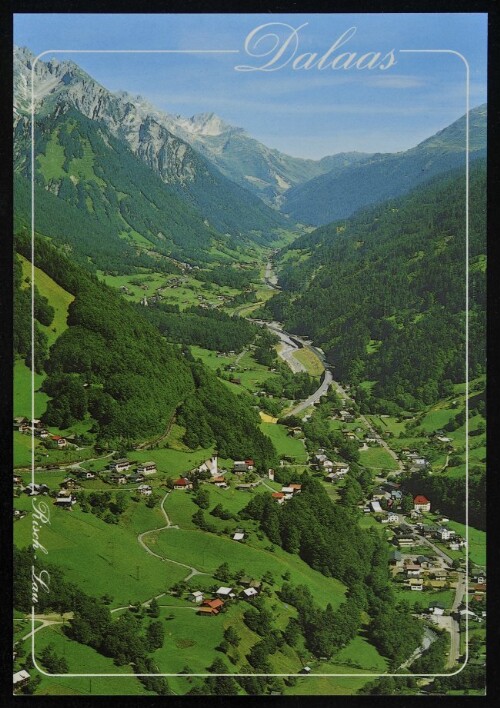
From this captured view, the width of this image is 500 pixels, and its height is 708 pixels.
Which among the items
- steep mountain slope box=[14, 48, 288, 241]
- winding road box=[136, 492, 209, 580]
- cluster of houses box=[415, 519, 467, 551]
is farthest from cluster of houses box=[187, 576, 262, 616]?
steep mountain slope box=[14, 48, 288, 241]

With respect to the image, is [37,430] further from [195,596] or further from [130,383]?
[195,596]

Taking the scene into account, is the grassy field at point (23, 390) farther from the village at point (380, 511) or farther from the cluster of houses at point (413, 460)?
the cluster of houses at point (413, 460)

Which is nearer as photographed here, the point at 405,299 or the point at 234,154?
the point at 405,299

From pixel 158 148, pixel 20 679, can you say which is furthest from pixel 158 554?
pixel 158 148

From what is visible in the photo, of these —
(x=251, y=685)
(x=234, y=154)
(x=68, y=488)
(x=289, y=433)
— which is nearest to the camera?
(x=251, y=685)
